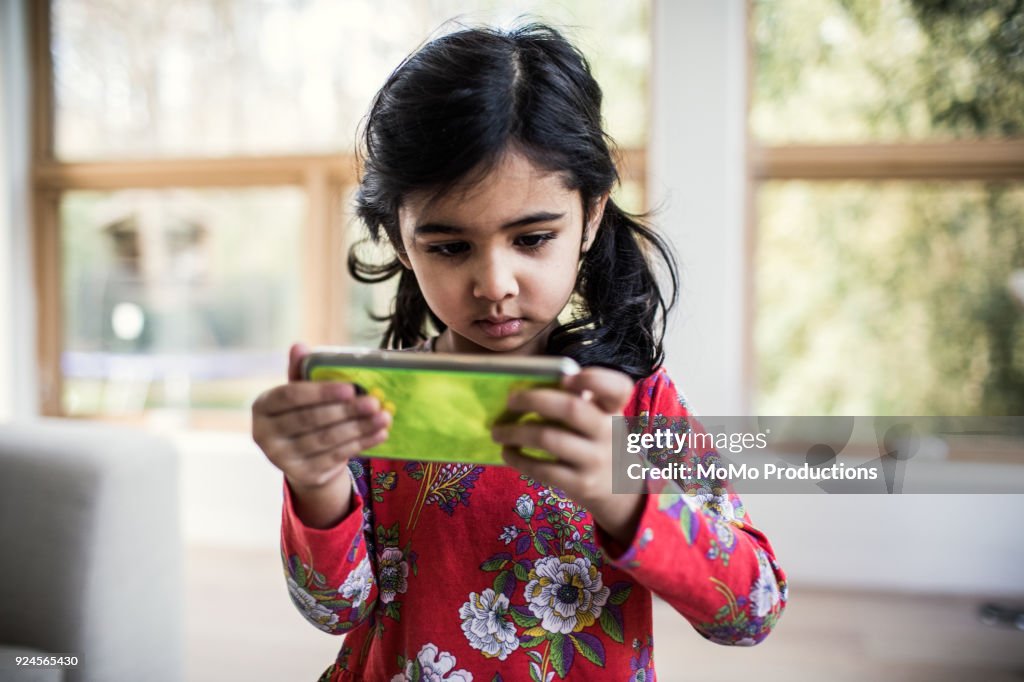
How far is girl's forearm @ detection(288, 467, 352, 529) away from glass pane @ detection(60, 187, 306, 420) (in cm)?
243

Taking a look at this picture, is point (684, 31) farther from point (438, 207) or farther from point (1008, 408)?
point (438, 207)

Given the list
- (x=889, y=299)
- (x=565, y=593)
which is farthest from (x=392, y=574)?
(x=889, y=299)

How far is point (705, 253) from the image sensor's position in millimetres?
2492

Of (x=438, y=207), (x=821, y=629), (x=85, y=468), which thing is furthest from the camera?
(x=821, y=629)

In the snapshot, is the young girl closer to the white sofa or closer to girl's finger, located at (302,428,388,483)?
girl's finger, located at (302,428,388,483)

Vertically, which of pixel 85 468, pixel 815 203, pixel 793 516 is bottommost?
pixel 793 516

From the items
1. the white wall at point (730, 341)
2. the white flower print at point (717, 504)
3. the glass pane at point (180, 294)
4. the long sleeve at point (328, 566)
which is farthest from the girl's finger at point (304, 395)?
the glass pane at point (180, 294)

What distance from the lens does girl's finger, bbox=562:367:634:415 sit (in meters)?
0.55

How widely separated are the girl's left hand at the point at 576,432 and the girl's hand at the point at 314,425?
10cm

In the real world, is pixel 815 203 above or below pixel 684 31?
below

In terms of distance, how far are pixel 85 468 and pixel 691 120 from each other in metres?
1.96

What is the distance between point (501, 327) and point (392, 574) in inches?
10.8

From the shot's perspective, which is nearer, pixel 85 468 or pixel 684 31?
pixel 85 468

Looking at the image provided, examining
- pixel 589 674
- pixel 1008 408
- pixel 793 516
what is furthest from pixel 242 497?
pixel 1008 408
